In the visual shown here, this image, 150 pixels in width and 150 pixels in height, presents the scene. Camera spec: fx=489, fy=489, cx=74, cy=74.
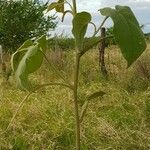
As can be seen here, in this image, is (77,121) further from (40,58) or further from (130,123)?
(130,123)

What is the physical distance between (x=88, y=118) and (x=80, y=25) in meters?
3.18

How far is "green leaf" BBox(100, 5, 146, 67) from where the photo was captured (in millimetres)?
1272

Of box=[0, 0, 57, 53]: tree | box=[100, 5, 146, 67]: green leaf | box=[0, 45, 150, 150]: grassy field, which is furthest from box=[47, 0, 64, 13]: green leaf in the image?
box=[0, 0, 57, 53]: tree

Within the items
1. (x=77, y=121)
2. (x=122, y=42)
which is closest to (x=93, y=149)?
(x=77, y=121)

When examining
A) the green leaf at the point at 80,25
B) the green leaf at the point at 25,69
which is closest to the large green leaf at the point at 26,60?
the green leaf at the point at 25,69

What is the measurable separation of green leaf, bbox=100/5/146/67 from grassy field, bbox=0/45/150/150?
1316 millimetres

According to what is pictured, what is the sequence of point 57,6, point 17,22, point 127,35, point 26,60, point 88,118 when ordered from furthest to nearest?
point 17,22 → point 88,118 → point 57,6 → point 26,60 → point 127,35

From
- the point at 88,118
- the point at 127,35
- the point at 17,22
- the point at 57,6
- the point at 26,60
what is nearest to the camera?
the point at 127,35

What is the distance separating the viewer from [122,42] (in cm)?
127

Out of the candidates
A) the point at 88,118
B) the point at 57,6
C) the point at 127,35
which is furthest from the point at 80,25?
the point at 88,118

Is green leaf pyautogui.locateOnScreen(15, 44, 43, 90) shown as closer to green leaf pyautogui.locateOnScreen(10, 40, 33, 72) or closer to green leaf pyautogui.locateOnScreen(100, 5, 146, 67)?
green leaf pyautogui.locateOnScreen(10, 40, 33, 72)

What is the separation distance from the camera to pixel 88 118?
177 inches

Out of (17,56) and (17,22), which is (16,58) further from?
(17,22)

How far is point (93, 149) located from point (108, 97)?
68.8 inches
